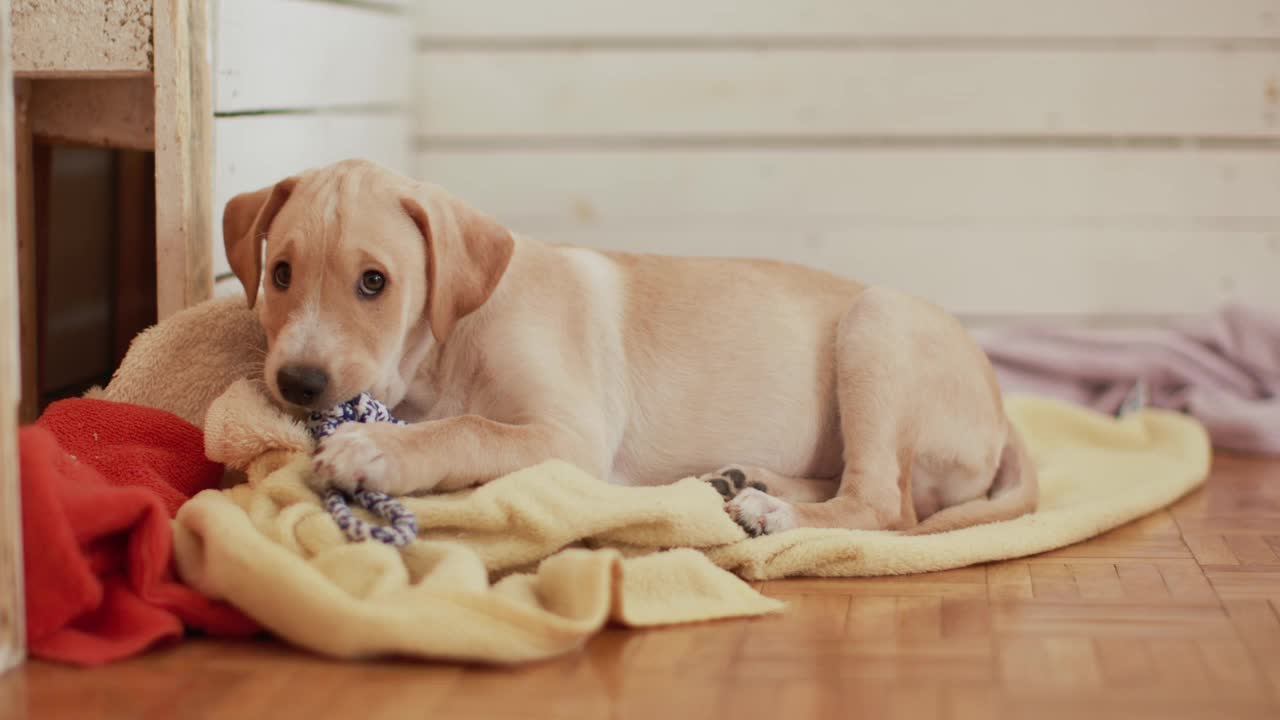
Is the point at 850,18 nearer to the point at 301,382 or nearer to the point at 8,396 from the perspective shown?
the point at 301,382

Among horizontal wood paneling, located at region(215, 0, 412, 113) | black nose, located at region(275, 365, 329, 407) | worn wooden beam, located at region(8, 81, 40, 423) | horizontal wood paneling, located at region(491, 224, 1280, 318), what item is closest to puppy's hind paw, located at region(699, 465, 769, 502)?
black nose, located at region(275, 365, 329, 407)

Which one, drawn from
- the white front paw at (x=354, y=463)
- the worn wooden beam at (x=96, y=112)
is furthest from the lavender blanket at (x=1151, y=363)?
the worn wooden beam at (x=96, y=112)

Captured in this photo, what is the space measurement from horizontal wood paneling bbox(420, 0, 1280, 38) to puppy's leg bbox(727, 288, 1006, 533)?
1.85 meters

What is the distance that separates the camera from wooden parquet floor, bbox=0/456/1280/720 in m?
2.18

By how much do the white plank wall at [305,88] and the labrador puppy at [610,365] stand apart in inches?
17.8

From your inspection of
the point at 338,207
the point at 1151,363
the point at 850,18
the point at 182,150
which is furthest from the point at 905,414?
the point at 850,18

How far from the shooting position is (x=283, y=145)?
3.81 metres

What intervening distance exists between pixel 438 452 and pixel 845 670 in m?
0.94

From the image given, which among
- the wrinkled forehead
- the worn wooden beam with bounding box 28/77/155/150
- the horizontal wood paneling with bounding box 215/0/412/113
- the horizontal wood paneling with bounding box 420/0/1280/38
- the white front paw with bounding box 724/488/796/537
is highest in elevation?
the horizontal wood paneling with bounding box 420/0/1280/38

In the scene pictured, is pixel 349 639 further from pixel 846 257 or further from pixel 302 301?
pixel 846 257

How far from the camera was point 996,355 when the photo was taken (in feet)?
16.4

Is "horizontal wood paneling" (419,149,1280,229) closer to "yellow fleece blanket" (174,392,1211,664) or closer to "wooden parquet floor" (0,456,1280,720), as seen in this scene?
"yellow fleece blanket" (174,392,1211,664)

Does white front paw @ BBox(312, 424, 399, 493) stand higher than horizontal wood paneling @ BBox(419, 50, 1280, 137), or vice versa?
horizontal wood paneling @ BBox(419, 50, 1280, 137)

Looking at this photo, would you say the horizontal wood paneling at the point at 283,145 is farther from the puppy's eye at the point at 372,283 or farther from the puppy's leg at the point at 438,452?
the puppy's leg at the point at 438,452
